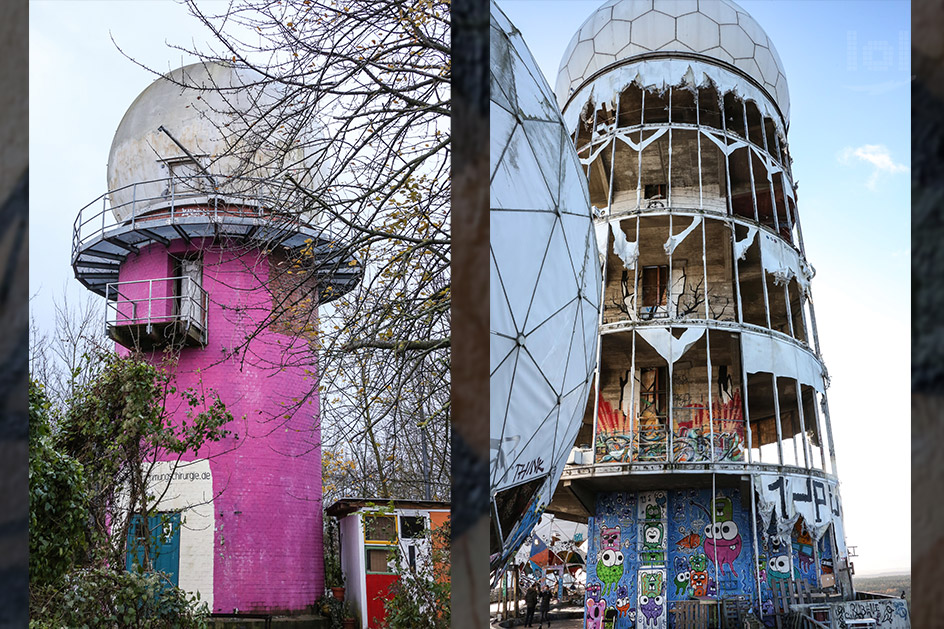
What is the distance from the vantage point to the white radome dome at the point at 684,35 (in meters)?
17.5

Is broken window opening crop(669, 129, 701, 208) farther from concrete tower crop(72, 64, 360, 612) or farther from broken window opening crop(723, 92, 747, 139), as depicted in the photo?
concrete tower crop(72, 64, 360, 612)

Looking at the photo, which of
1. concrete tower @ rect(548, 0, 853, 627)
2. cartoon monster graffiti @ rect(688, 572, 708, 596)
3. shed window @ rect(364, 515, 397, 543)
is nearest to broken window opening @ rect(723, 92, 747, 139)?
concrete tower @ rect(548, 0, 853, 627)

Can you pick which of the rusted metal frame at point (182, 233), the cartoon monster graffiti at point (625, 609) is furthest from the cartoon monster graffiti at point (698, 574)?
the rusted metal frame at point (182, 233)

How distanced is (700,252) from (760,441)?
4650 mm

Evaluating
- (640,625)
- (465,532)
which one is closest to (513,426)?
(465,532)

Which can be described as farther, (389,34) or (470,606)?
(389,34)

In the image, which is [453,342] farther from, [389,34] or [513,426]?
[389,34]

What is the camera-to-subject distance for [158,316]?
1706 cm

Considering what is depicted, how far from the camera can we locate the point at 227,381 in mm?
16625

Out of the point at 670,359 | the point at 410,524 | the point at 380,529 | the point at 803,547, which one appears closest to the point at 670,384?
the point at 670,359

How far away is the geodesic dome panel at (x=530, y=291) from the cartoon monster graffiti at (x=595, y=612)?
13.3 m

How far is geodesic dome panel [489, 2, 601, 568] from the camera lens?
7.34 ft

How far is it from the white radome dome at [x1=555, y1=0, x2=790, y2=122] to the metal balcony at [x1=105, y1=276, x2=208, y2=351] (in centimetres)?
980

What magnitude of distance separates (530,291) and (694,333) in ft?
45.9
